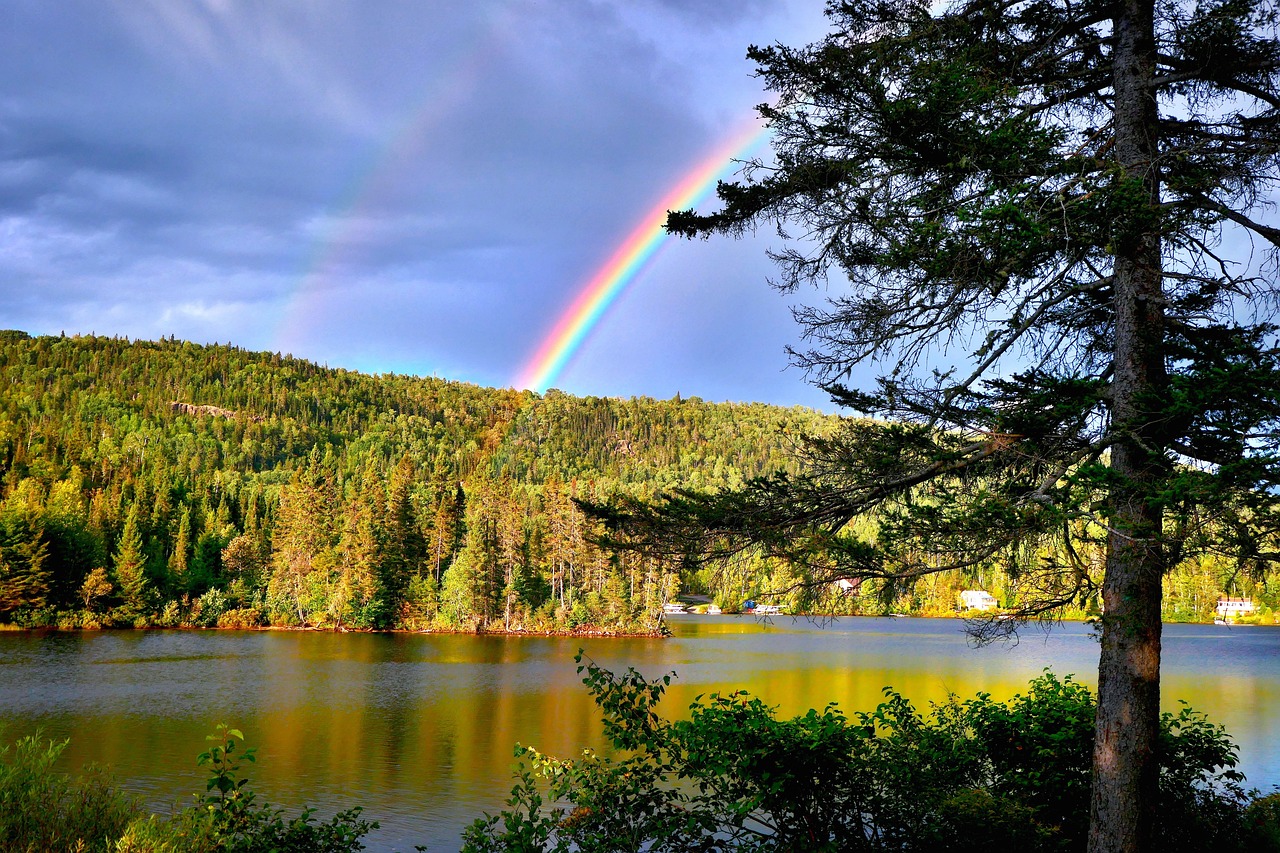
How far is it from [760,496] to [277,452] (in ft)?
533

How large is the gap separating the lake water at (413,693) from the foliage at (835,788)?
1.49 m

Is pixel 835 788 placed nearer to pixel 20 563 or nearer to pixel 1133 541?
pixel 1133 541

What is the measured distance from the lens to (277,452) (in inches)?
6132

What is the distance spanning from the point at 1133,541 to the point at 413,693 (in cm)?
2659

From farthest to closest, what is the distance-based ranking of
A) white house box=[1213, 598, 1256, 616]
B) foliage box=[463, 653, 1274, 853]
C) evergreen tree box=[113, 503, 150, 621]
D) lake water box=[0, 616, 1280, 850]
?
white house box=[1213, 598, 1256, 616], evergreen tree box=[113, 503, 150, 621], lake water box=[0, 616, 1280, 850], foliage box=[463, 653, 1274, 853]

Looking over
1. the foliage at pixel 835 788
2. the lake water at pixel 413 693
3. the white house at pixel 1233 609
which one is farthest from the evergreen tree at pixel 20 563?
the white house at pixel 1233 609

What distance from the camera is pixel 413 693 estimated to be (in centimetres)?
2844

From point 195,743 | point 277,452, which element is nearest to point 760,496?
point 195,743

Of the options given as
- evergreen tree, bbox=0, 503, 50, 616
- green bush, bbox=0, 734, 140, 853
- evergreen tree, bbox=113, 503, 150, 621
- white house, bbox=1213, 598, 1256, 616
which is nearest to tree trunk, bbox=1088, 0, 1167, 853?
green bush, bbox=0, 734, 140, 853

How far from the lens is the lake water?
1658 cm

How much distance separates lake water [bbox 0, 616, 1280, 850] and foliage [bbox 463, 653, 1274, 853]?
1.49m

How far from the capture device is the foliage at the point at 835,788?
250 inches

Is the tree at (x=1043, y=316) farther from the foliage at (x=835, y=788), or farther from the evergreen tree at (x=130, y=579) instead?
the evergreen tree at (x=130, y=579)

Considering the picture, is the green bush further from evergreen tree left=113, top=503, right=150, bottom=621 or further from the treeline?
evergreen tree left=113, top=503, right=150, bottom=621
